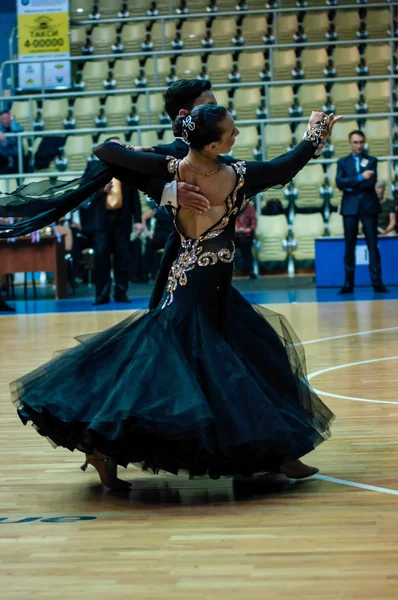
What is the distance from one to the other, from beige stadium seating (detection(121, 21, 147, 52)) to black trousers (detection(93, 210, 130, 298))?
596cm

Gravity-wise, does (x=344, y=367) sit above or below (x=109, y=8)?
below

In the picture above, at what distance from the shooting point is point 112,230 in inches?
496

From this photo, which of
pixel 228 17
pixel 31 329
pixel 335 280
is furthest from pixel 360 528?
pixel 228 17

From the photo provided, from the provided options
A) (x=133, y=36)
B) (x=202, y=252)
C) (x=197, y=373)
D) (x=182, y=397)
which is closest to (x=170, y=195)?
(x=202, y=252)

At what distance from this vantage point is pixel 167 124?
15.6 metres

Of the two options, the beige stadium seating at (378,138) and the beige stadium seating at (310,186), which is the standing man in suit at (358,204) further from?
the beige stadium seating at (378,138)

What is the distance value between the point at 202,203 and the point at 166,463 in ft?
3.07

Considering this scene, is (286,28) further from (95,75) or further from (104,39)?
(95,75)

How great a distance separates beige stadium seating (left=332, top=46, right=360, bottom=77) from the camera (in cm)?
1611

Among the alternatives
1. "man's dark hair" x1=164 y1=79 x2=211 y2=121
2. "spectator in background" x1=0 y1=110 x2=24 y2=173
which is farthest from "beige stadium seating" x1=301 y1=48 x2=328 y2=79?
"man's dark hair" x1=164 y1=79 x2=211 y2=121

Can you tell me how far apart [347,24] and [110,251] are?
6613mm

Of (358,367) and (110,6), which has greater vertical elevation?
(110,6)

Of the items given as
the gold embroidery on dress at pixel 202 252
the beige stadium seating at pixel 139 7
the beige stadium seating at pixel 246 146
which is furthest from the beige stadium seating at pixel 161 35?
the gold embroidery on dress at pixel 202 252

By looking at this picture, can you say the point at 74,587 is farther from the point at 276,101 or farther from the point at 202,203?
the point at 276,101
